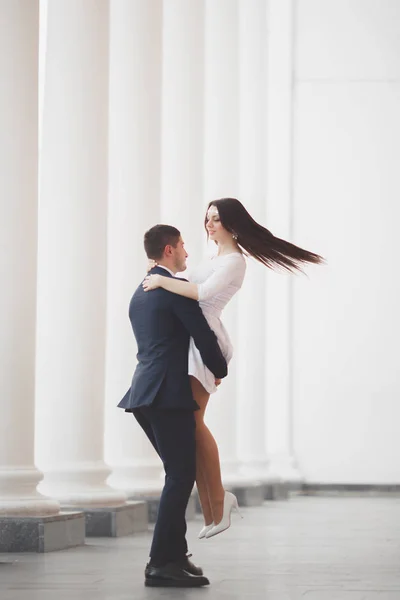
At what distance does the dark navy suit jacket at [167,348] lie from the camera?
61.9ft

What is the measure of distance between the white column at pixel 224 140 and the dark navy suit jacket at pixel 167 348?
27.9 metres

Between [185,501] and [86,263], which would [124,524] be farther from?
[185,501]

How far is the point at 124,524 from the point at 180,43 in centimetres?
1885

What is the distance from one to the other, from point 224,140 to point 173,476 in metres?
30.7

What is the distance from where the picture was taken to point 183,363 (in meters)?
19.2

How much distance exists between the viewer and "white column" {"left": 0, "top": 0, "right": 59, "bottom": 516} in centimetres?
2578

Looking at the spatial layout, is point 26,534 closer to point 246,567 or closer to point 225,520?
point 246,567

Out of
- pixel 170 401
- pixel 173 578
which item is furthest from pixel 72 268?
Answer: pixel 173 578

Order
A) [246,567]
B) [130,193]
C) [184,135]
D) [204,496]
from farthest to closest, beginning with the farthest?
1. [184,135]
2. [130,193]
3. [246,567]
4. [204,496]

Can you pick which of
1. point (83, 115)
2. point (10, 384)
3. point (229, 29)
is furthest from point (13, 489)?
point (229, 29)

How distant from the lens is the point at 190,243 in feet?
137

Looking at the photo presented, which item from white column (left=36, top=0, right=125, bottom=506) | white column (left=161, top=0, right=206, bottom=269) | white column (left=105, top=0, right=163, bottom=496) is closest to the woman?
→ white column (left=36, top=0, right=125, bottom=506)

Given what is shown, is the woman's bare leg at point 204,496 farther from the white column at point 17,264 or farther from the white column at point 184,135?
the white column at point 184,135

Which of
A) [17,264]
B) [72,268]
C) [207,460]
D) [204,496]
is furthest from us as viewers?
[72,268]
